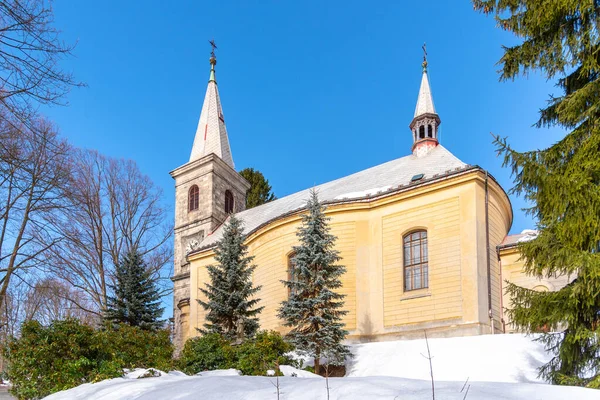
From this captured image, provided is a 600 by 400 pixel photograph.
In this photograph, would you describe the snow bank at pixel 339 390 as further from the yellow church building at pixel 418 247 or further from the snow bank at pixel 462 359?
the yellow church building at pixel 418 247

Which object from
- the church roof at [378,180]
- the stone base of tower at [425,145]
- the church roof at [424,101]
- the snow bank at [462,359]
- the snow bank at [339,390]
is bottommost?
the snow bank at [462,359]

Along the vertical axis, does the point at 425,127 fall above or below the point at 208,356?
above

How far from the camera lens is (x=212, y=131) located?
33688 mm

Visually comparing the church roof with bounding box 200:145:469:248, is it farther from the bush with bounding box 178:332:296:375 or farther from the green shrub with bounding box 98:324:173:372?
the green shrub with bounding box 98:324:173:372

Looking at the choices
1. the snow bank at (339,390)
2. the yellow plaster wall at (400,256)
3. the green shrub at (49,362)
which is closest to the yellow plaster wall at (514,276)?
the yellow plaster wall at (400,256)

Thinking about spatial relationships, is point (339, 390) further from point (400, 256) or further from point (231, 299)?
point (400, 256)

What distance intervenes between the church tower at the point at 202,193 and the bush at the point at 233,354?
46.9 feet

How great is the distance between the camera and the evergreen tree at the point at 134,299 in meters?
23.2

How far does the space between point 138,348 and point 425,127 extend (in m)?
15.6

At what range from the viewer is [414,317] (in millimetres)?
17656

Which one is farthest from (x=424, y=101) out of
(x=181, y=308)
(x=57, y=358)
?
(x=57, y=358)

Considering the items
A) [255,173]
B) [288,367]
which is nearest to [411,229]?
[288,367]

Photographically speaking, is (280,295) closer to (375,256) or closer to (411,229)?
(375,256)

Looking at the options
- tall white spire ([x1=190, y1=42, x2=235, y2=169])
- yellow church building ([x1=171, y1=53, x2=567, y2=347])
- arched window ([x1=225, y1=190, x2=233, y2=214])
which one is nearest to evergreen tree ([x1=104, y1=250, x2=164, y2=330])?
yellow church building ([x1=171, y1=53, x2=567, y2=347])
